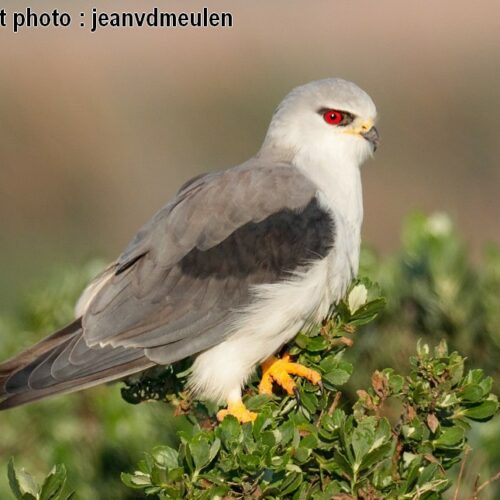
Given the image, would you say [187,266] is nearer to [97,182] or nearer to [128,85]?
[97,182]

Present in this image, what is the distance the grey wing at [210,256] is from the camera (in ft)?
14.8

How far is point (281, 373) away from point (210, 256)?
594mm

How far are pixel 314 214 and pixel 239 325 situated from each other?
0.56m

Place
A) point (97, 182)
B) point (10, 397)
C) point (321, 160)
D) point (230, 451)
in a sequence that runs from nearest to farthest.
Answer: point (230, 451) < point (10, 397) < point (321, 160) < point (97, 182)

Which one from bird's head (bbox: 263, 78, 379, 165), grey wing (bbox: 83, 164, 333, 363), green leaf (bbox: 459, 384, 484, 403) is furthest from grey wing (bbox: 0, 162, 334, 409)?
green leaf (bbox: 459, 384, 484, 403)

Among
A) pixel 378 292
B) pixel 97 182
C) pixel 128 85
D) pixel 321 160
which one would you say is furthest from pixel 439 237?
pixel 128 85

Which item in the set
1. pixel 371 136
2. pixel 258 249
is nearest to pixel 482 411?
pixel 258 249

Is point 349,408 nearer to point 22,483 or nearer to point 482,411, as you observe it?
point 482,411

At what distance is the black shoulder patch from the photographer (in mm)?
4551

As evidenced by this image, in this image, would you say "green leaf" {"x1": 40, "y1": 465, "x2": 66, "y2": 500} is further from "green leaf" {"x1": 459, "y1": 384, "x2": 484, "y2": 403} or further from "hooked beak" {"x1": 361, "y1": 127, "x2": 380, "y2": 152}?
"hooked beak" {"x1": 361, "y1": 127, "x2": 380, "y2": 152}

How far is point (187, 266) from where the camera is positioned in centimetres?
458

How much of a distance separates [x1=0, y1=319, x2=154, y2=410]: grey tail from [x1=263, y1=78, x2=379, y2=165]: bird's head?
4.25ft

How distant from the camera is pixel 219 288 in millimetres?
4598

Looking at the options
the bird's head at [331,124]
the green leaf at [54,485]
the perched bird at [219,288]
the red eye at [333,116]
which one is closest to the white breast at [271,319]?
the perched bird at [219,288]
